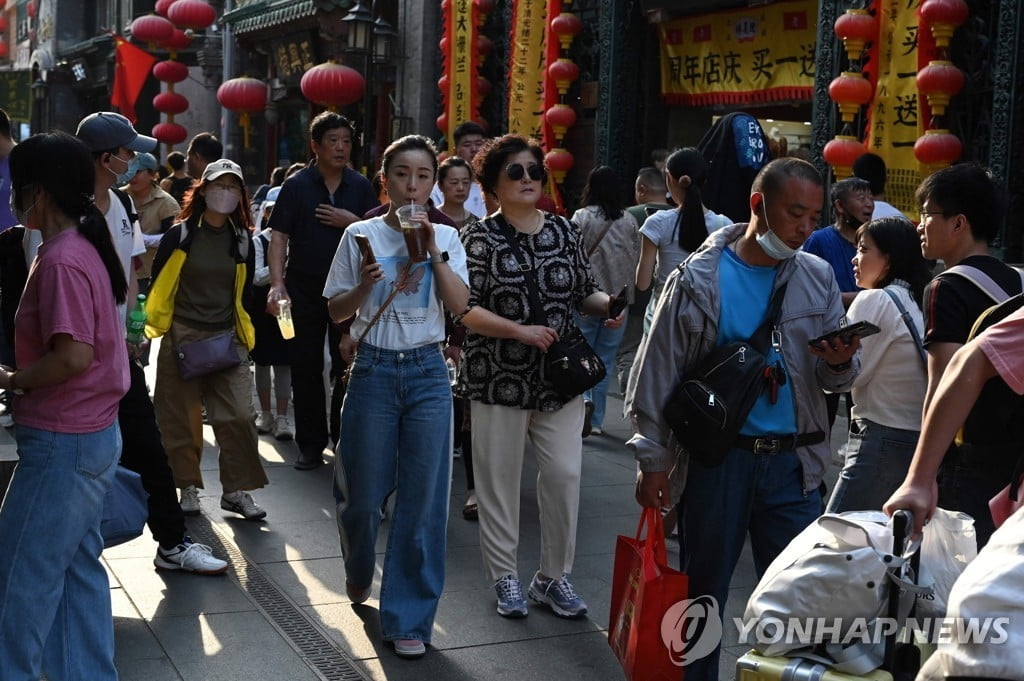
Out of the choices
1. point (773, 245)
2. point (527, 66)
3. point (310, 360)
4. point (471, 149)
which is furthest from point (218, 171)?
point (527, 66)

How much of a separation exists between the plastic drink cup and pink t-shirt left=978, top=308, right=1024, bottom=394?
2181 millimetres

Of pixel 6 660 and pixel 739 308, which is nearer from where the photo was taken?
pixel 6 660

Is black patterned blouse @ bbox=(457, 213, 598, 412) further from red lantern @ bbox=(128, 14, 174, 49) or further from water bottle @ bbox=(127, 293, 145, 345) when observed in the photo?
red lantern @ bbox=(128, 14, 174, 49)

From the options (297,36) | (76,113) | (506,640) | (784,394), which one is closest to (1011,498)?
(784,394)

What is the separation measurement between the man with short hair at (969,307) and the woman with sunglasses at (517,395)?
5.32ft

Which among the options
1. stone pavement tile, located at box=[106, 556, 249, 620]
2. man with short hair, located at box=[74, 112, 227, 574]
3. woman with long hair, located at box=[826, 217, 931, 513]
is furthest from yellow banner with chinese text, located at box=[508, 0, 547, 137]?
woman with long hair, located at box=[826, 217, 931, 513]

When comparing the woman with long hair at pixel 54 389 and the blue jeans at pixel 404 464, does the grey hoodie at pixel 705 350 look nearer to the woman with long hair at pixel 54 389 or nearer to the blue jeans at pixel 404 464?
the blue jeans at pixel 404 464

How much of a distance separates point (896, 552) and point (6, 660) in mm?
2476

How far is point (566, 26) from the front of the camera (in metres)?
13.4

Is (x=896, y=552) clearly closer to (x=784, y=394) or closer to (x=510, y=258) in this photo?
(x=784, y=394)

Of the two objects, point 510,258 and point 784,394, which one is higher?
point 510,258

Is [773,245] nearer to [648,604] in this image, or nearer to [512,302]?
[648,604]

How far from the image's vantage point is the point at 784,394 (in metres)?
3.85

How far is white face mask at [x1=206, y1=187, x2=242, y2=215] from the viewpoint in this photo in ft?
Result: 20.1
